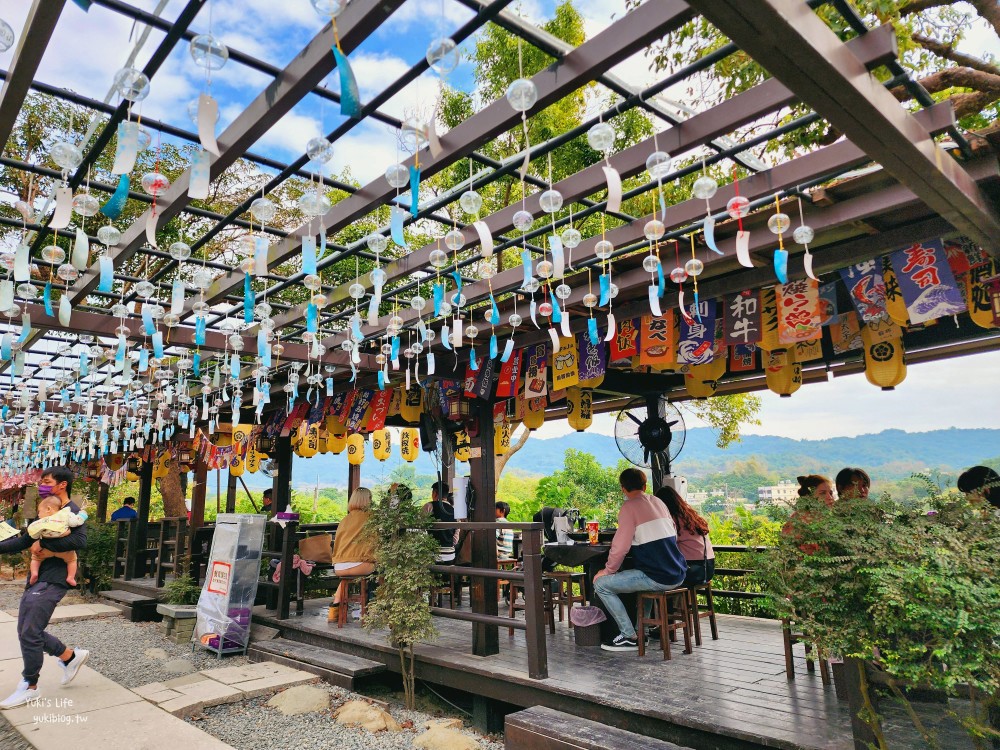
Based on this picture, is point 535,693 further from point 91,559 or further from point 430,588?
point 91,559

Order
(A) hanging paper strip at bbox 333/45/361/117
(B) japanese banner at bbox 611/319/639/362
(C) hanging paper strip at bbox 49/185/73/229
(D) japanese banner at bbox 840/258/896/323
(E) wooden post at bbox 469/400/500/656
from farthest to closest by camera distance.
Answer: (B) japanese banner at bbox 611/319/639/362 → (E) wooden post at bbox 469/400/500/656 → (D) japanese banner at bbox 840/258/896/323 → (C) hanging paper strip at bbox 49/185/73/229 → (A) hanging paper strip at bbox 333/45/361/117

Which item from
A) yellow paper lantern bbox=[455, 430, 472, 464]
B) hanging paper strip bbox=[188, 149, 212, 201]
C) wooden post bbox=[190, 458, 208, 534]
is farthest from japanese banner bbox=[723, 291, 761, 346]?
wooden post bbox=[190, 458, 208, 534]

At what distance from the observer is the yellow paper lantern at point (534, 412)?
7.17 m

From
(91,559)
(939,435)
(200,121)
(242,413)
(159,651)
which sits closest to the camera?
(200,121)

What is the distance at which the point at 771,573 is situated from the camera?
3273 mm

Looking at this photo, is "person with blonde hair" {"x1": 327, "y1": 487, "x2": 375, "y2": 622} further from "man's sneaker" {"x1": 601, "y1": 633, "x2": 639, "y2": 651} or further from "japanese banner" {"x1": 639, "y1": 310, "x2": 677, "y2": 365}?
"japanese banner" {"x1": 639, "y1": 310, "x2": 677, "y2": 365}

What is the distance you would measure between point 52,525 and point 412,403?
4173 mm

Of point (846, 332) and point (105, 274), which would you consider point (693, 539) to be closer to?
point (846, 332)

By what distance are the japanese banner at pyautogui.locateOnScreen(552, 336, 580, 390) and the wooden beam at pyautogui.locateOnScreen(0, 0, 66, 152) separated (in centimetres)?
450

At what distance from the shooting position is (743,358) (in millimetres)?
6621

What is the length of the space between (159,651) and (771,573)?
763 cm

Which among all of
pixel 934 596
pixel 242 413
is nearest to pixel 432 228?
pixel 242 413

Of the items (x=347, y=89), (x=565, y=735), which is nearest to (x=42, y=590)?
(x=565, y=735)

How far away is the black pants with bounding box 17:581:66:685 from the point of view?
16.9 ft
